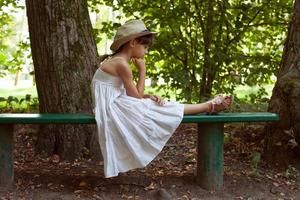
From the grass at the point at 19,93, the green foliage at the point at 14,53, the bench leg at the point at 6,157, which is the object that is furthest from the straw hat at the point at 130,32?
the grass at the point at 19,93

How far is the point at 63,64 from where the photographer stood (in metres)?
4.56

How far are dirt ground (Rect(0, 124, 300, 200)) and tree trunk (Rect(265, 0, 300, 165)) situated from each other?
6.2 inches

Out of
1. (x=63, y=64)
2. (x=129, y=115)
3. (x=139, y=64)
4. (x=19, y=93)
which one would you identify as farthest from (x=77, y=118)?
(x=19, y=93)

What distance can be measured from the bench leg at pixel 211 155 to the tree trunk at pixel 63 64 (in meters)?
1.29

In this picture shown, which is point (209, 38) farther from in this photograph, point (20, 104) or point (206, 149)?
point (206, 149)

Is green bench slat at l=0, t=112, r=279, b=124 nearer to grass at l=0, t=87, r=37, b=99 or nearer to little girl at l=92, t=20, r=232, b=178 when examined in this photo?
little girl at l=92, t=20, r=232, b=178

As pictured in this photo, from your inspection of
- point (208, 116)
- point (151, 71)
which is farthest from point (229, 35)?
point (208, 116)

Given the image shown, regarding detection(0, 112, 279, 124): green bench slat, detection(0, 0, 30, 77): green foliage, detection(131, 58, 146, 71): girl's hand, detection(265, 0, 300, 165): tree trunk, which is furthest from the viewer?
detection(0, 0, 30, 77): green foliage

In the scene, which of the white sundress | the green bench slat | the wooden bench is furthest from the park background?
the green bench slat

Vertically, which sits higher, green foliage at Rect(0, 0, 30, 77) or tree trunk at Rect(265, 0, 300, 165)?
green foliage at Rect(0, 0, 30, 77)

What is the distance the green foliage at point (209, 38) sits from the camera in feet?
22.3

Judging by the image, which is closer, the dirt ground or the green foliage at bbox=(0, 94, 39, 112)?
the dirt ground

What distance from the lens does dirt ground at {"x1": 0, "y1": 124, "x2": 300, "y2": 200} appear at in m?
3.80

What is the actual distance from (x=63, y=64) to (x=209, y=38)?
3.31m
